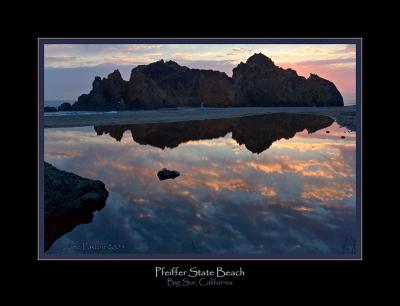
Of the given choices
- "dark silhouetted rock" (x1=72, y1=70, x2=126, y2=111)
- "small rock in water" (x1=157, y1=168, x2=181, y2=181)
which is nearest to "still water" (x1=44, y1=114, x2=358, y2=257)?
"small rock in water" (x1=157, y1=168, x2=181, y2=181)

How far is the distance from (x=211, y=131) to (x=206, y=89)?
7.18 m

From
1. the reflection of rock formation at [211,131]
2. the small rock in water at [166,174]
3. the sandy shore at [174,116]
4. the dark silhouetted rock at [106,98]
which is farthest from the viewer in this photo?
the dark silhouetted rock at [106,98]

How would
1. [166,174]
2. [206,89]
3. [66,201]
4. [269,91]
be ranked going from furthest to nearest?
[269,91] → [206,89] → [166,174] → [66,201]

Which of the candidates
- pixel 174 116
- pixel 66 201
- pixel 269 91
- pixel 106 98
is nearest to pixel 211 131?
pixel 174 116

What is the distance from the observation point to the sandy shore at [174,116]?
52.7ft

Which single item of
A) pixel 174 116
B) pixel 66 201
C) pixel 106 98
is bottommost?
pixel 66 201

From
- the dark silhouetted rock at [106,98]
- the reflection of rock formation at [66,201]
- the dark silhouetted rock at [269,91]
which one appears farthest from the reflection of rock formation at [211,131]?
the dark silhouetted rock at [269,91]

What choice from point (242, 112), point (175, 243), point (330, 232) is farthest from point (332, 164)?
point (242, 112)

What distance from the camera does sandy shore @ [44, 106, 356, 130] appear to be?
1606 cm

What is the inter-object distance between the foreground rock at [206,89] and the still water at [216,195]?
5914 millimetres

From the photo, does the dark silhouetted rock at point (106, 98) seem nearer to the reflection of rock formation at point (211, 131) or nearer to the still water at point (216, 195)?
the reflection of rock formation at point (211, 131)

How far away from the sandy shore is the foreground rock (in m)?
0.58

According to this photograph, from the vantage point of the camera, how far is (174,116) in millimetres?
19531

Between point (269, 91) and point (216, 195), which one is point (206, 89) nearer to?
point (269, 91)
